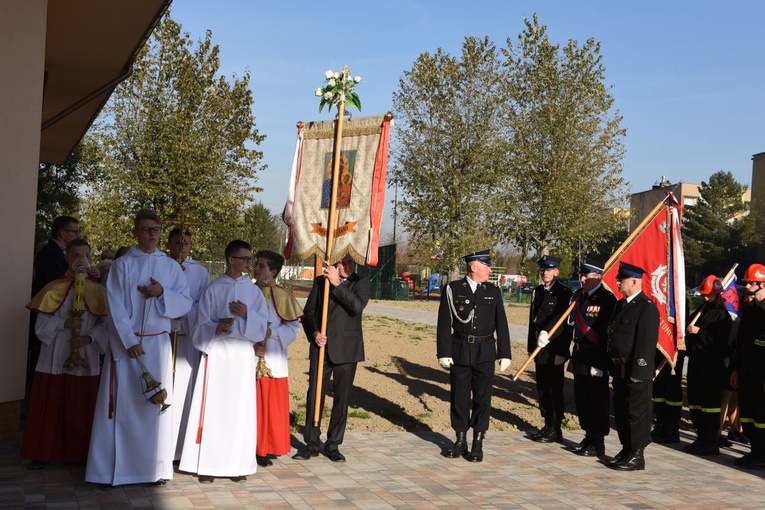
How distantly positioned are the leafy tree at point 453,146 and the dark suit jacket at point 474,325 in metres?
27.7

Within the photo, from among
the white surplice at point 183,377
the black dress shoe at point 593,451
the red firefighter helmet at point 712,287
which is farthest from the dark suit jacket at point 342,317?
the red firefighter helmet at point 712,287

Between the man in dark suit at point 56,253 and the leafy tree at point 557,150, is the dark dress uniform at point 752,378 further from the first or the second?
the leafy tree at point 557,150

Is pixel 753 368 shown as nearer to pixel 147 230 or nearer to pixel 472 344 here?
pixel 472 344

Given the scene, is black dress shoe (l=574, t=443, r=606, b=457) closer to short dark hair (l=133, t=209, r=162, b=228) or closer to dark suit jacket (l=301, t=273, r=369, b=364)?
dark suit jacket (l=301, t=273, r=369, b=364)

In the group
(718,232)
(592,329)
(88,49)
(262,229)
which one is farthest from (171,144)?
(718,232)

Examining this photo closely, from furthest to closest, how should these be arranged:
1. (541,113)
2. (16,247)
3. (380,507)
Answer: (541,113) → (16,247) → (380,507)

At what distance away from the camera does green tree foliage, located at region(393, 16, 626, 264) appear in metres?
34.0

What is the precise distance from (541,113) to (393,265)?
1547cm

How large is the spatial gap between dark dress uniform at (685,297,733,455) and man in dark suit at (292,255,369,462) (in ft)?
13.2

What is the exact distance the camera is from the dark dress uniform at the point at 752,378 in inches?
339

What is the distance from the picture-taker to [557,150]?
34.1 m

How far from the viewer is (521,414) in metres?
11.3

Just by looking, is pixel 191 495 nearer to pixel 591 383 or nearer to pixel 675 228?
pixel 591 383

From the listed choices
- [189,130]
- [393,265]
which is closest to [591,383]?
[189,130]
